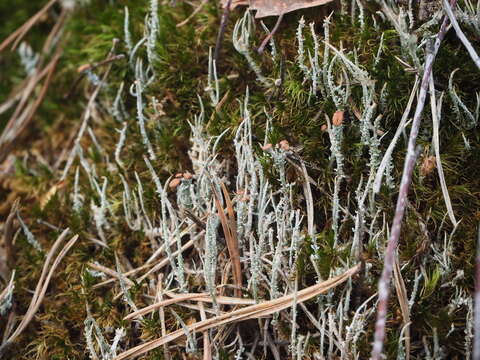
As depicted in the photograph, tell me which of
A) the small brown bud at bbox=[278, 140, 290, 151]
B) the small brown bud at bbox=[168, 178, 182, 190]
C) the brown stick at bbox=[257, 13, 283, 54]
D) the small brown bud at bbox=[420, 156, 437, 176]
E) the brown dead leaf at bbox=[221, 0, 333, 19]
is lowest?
the small brown bud at bbox=[420, 156, 437, 176]

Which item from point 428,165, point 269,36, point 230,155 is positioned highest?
point 269,36

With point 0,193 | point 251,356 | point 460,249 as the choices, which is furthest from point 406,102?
point 0,193

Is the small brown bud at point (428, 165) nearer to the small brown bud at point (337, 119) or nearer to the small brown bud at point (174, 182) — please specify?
the small brown bud at point (337, 119)

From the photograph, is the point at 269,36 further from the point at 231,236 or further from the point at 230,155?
the point at 231,236

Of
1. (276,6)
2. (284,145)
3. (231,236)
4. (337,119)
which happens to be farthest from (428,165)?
(276,6)

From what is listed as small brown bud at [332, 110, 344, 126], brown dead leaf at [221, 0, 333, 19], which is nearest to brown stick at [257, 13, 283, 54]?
brown dead leaf at [221, 0, 333, 19]

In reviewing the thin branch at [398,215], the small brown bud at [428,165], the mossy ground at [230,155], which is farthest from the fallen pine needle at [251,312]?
the small brown bud at [428,165]

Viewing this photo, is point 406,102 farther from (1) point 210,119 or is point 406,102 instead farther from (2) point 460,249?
(1) point 210,119

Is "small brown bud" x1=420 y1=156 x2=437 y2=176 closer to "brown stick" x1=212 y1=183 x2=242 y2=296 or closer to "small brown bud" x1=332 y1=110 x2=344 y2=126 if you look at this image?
"small brown bud" x1=332 y1=110 x2=344 y2=126
